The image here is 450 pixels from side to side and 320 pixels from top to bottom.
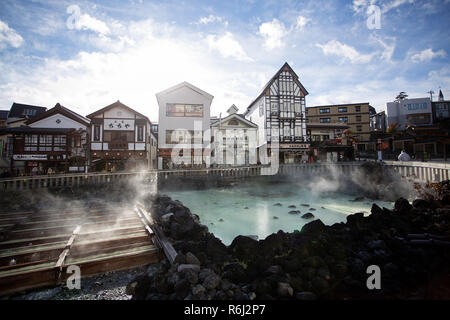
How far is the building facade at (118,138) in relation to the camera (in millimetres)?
21969

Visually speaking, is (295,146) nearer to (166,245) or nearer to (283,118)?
(283,118)

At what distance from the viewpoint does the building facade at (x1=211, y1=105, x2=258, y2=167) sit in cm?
2691

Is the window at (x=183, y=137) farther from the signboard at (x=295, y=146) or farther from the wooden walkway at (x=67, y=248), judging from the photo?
the wooden walkway at (x=67, y=248)

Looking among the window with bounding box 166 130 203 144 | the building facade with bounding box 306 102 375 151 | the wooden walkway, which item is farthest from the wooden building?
the building facade with bounding box 306 102 375 151

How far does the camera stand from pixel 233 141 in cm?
2747

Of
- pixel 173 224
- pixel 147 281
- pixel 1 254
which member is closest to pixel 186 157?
pixel 173 224

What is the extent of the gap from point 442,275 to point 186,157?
2261 cm

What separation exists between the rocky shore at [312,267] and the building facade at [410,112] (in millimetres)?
43151

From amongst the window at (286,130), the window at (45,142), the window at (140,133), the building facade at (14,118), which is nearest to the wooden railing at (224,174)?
the window at (140,133)

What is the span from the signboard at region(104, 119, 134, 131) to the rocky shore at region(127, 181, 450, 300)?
19.7m

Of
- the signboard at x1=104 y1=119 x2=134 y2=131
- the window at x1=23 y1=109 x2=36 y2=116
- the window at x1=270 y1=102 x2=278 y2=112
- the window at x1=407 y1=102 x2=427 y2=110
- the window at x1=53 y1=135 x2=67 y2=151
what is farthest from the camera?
the window at x1=407 y1=102 x2=427 y2=110

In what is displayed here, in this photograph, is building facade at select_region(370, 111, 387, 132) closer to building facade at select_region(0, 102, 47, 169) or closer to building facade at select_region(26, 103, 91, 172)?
building facade at select_region(26, 103, 91, 172)

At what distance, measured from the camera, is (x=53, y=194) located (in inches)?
617

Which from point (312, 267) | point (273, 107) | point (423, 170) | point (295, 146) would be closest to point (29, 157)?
point (312, 267)
